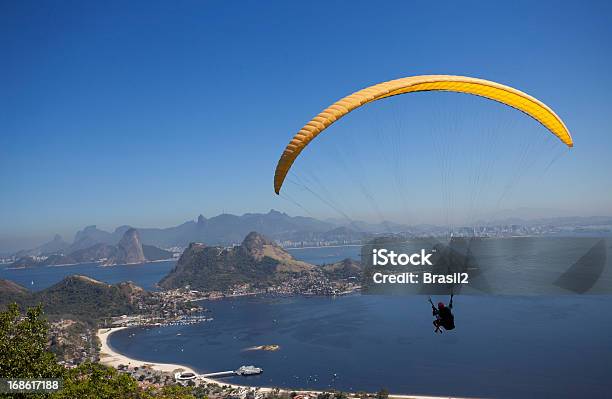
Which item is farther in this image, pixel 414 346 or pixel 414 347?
pixel 414 346

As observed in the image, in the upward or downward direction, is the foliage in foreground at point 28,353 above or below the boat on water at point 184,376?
above

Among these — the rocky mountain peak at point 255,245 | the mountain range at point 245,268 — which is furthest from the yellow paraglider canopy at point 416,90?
the rocky mountain peak at point 255,245

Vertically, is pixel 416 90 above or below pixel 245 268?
above

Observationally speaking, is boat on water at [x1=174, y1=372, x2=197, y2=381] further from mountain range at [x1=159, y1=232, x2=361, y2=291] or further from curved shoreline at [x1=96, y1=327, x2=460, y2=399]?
mountain range at [x1=159, y1=232, x2=361, y2=291]

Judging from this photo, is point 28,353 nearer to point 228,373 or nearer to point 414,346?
point 228,373

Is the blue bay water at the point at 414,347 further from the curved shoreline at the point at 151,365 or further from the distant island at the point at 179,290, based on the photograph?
the distant island at the point at 179,290

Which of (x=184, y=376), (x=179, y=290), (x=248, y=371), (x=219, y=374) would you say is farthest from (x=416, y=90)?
(x=179, y=290)

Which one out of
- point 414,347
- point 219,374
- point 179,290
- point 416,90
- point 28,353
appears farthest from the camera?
point 179,290

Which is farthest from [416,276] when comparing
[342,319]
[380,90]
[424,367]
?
[342,319]
